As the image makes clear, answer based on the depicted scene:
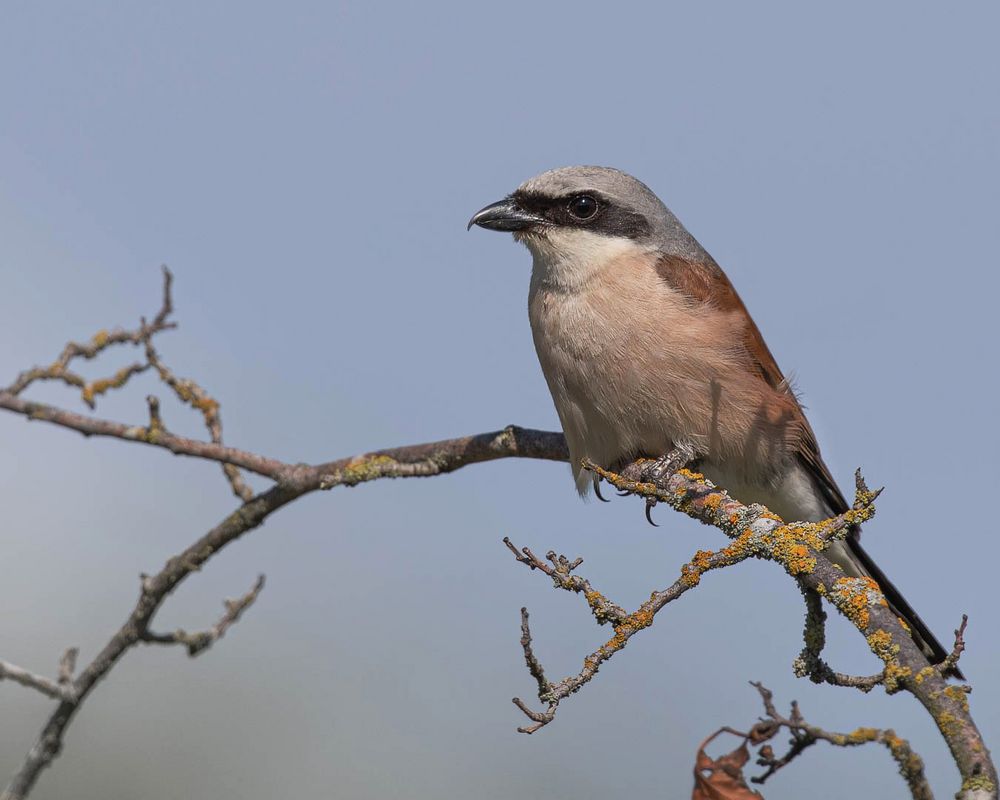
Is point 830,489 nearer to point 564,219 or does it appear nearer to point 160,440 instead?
point 564,219

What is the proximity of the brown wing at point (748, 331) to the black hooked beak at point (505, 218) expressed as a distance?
21.9 inches

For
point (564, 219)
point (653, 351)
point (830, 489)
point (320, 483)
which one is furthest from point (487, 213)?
point (830, 489)

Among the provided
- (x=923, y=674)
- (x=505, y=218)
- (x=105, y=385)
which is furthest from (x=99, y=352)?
(x=923, y=674)

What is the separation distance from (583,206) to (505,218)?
32 cm

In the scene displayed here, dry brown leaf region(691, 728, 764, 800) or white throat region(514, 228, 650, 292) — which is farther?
white throat region(514, 228, 650, 292)

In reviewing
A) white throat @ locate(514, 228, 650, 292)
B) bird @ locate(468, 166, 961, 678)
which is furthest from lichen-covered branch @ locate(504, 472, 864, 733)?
white throat @ locate(514, 228, 650, 292)

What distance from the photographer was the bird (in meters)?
4.13

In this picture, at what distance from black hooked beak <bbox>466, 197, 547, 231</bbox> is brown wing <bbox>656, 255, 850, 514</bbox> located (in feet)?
1.83

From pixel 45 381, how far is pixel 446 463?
4.79 feet

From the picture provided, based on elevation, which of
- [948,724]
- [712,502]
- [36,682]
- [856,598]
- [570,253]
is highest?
[570,253]

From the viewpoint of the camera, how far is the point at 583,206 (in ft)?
15.2

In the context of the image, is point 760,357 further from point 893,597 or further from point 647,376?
point 893,597

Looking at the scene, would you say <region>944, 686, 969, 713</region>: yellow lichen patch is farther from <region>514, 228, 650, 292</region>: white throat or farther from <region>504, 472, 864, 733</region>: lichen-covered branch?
<region>514, 228, 650, 292</region>: white throat

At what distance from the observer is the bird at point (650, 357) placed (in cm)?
413
